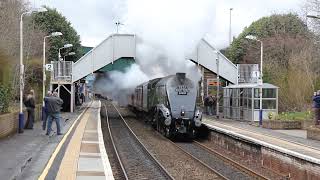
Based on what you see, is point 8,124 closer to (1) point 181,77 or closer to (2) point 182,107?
(2) point 182,107

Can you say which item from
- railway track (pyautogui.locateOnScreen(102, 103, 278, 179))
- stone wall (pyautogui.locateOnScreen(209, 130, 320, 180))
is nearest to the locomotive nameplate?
railway track (pyautogui.locateOnScreen(102, 103, 278, 179))

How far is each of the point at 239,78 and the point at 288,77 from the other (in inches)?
291

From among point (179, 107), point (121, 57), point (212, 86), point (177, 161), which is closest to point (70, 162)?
point (177, 161)

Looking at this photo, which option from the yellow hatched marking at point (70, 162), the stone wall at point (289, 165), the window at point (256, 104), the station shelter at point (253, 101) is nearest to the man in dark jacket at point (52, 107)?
the yellow hatched marking at point (70, 162)

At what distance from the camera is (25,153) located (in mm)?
14695

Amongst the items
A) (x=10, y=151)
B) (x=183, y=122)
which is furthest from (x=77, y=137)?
(x=10, y=151)

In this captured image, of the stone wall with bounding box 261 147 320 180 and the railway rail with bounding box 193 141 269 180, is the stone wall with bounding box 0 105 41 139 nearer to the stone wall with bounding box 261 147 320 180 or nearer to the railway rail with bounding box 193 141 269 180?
the railway rail with bounding box 193 141 269 180

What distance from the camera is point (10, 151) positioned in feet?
49.1

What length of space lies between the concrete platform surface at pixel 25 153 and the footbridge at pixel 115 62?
55.7ft

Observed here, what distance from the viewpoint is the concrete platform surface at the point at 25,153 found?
11398mm

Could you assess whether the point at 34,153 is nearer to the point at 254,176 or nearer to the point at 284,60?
the point at 254,176

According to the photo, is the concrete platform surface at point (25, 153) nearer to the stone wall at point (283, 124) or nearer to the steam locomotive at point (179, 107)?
the steam locomotive at point (179, 107)

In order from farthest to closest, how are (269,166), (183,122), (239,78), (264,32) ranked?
(264,32) → (239,78) → (183,122) → (269,166)

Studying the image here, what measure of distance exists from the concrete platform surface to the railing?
22.2 metres
